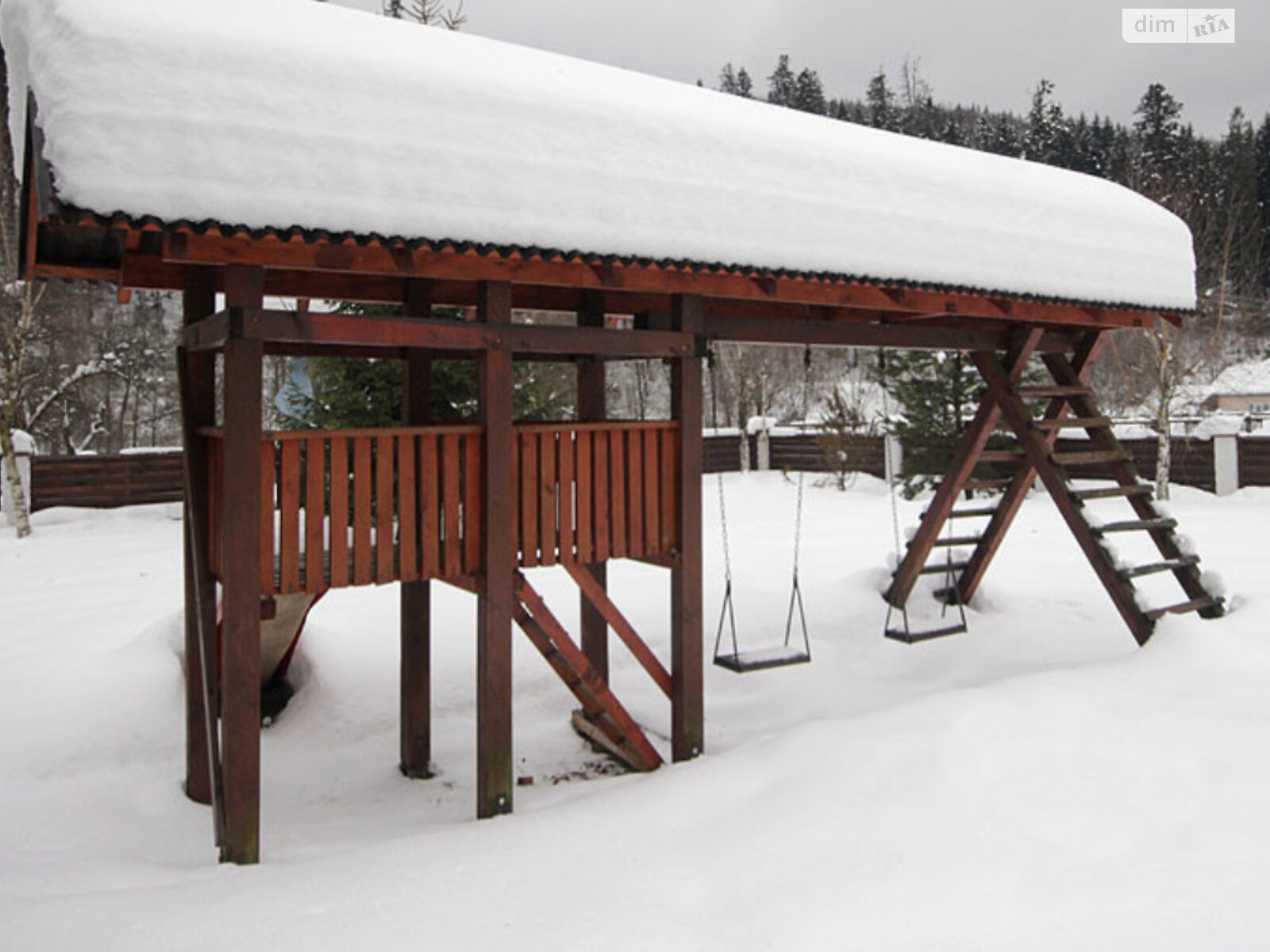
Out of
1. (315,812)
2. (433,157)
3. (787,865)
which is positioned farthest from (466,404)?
(787,865)

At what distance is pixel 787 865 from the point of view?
166 inches

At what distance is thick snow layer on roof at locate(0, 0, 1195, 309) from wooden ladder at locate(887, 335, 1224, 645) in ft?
4.00

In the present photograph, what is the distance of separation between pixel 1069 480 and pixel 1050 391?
0.73 m

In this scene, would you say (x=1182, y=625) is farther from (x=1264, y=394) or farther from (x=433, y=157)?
(x=1264, y=394)

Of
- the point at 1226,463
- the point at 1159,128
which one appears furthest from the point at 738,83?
the point at 1226,463

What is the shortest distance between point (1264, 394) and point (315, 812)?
42357mm

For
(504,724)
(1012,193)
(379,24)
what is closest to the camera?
(379,24)

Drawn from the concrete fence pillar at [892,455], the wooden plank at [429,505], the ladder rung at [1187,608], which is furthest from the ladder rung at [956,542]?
the concrete fence pillar at [892,455]

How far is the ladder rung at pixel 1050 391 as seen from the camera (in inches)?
306

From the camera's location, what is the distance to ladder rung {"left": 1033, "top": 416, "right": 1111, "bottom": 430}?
786 centimetres

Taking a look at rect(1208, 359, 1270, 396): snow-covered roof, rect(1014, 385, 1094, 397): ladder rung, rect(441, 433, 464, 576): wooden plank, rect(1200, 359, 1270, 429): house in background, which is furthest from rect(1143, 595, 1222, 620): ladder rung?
rect(1208, 359, 1270, 396): snow-covered roof

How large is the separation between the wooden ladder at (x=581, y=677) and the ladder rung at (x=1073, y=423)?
165 inches

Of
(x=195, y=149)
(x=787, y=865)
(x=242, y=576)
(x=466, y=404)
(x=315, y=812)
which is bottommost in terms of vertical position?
(x=315, y=812)

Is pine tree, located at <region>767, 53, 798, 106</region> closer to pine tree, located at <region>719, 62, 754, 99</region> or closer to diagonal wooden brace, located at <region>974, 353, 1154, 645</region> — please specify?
pine tree, located at <region>719, 62, 754, 99</region>
